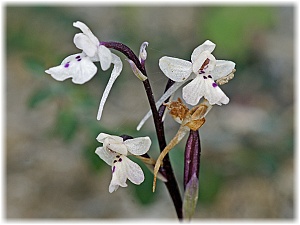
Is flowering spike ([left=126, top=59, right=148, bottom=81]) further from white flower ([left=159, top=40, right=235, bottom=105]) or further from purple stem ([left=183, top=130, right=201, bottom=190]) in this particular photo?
purple stem ([left=183, top=130, right=201, bottom=190])

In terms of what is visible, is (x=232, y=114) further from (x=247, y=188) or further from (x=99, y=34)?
(x=99, y=34)

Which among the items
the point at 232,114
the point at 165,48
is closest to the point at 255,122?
the point at 232,114

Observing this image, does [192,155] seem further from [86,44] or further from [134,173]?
[86,44]

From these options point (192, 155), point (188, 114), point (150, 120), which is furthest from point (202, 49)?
point (150, 120)

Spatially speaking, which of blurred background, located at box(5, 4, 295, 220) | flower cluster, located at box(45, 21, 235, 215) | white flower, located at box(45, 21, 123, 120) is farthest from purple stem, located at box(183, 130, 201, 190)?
blurred background, located at box(5, 4, 295, 220)

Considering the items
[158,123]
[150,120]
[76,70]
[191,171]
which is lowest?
[150,120]

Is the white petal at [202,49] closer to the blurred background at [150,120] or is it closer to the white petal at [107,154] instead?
the white petal at [107,154]

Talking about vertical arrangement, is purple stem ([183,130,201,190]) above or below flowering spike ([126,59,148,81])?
below
